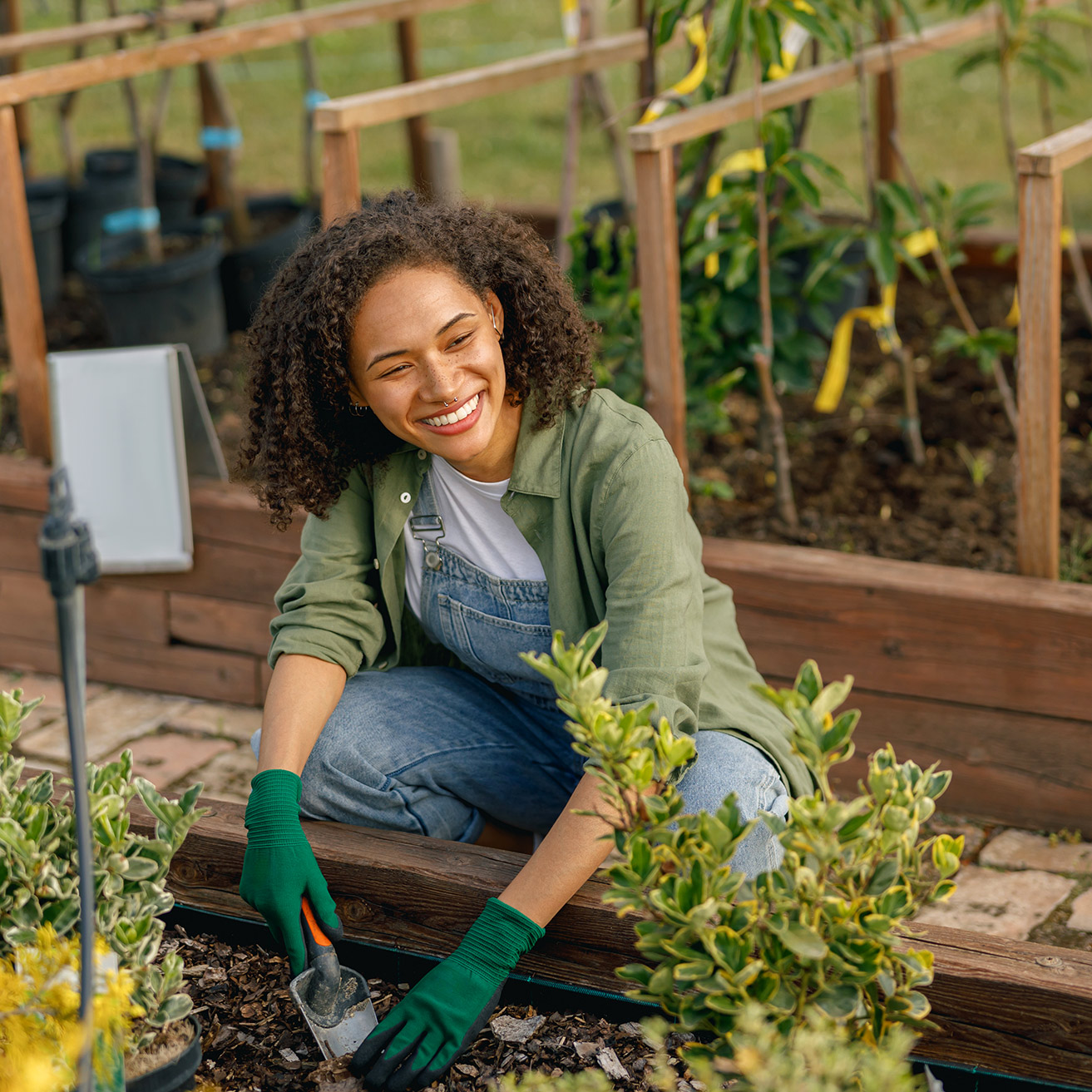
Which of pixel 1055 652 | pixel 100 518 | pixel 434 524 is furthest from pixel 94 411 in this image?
pixel 1055 652

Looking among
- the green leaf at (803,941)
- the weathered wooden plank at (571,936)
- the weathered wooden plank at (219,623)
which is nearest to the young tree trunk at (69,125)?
the weathered wooden plank at (219,623)

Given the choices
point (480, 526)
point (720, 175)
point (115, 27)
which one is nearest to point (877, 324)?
point (720, 175)

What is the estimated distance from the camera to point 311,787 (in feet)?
6.30

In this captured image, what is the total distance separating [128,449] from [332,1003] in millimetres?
1619

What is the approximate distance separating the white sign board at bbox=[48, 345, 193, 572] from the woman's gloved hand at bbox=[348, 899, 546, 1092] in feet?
5.10

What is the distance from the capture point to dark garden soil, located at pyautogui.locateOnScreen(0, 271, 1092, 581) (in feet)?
8.89

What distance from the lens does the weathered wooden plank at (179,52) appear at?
2877mm

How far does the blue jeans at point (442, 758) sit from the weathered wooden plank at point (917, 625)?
57cm

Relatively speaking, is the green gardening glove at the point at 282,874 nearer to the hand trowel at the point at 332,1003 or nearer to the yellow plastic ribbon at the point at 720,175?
the hand trowel at the point at 332,1003

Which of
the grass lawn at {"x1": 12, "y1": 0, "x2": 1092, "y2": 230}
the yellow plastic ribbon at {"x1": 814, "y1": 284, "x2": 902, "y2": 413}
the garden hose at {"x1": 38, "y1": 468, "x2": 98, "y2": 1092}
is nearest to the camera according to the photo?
the garden hose at {"x1": 38, "y1": 468, "x2": 98, "y2": 1092}

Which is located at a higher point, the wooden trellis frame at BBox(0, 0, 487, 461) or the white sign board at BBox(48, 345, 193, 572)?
the wooden trellis frame at BBox(0, 0, 487, 461)

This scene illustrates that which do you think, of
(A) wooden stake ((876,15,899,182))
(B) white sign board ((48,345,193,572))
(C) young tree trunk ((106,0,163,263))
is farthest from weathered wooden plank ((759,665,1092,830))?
(C) young tree trunk ((106,0,163,263))

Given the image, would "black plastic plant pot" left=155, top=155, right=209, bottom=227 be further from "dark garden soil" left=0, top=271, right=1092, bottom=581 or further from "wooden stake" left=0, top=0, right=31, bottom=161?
"dark garden soil" left=0, top=271, right=1092, bottom=581

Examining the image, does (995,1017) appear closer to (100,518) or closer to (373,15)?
(100,518)
